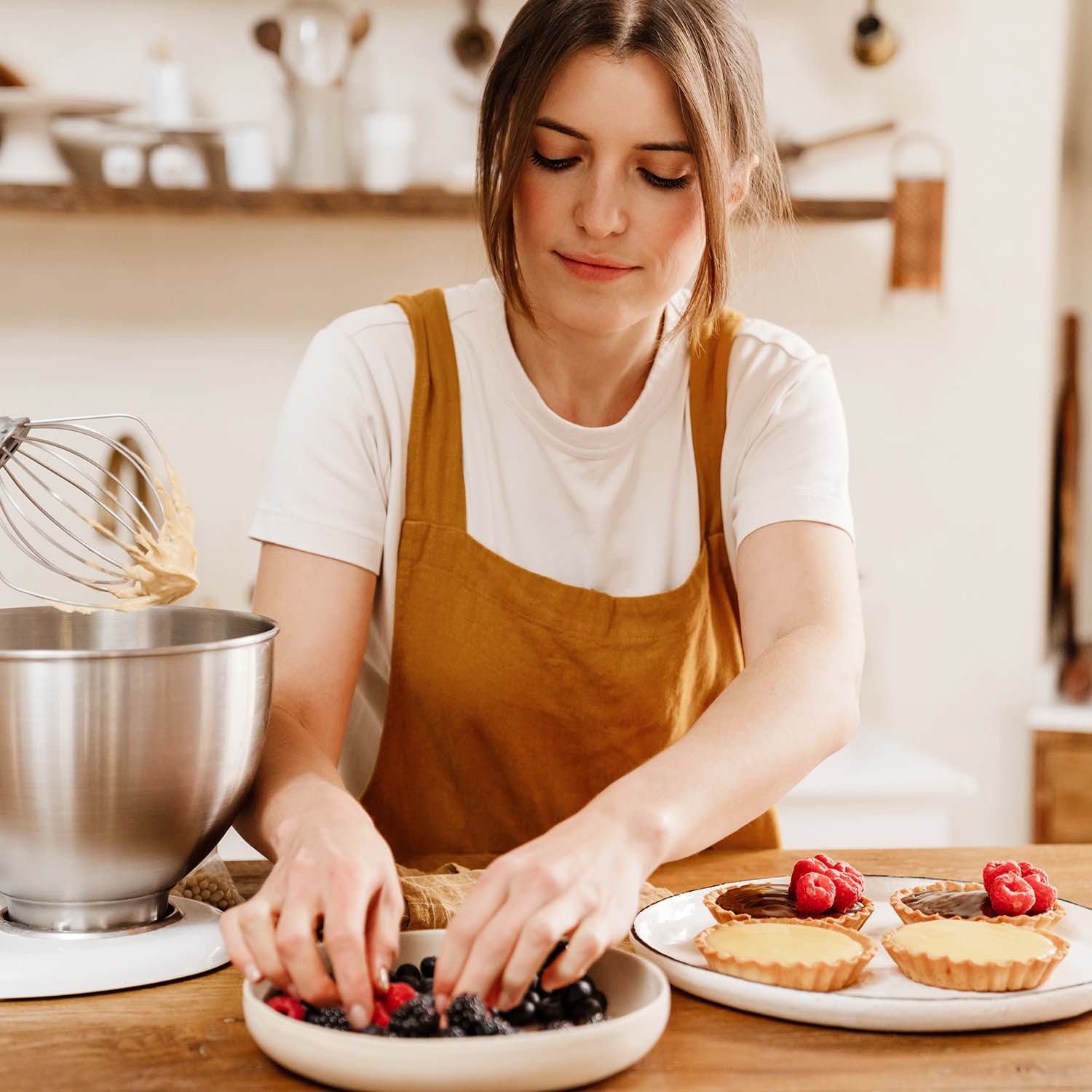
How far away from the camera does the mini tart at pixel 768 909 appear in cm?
92

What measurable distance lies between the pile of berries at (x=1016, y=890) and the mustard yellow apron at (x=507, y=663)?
1.40 ft

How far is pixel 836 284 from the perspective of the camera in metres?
2.93

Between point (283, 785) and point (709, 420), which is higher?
point (709, 420)

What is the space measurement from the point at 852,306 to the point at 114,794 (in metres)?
2.37

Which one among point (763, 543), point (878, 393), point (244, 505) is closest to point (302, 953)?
point (763, 543)

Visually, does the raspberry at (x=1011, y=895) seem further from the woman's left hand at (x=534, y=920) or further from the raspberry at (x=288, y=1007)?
the raspberry at (x=288, y=1007)

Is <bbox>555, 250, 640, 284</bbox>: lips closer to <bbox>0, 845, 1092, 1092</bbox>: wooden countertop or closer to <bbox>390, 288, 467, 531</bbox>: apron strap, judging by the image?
<bbox>390, 288, 467, 531</bbox>: apron strap

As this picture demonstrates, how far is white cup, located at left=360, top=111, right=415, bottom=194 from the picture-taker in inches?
106

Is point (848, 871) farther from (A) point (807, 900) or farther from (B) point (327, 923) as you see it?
(B) point (327, 923)

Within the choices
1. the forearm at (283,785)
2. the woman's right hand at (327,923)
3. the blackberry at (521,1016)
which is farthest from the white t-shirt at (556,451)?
the blackberry at (521,1016)

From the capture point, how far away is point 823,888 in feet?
3.06

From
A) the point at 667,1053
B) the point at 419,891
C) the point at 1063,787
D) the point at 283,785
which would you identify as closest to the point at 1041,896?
the point at 667,1053

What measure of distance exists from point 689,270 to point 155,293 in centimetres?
184

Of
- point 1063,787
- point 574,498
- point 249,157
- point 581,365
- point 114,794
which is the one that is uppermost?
point 249,157
